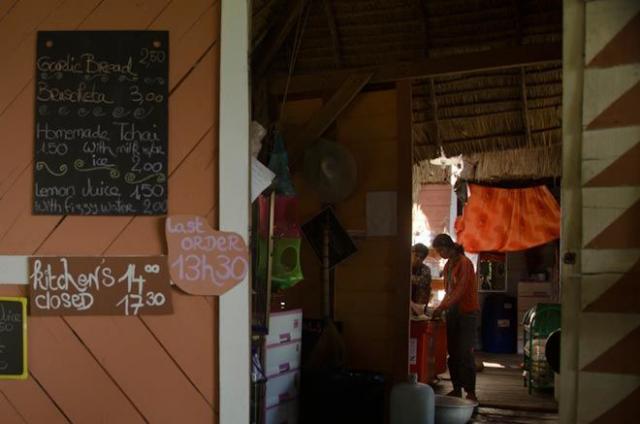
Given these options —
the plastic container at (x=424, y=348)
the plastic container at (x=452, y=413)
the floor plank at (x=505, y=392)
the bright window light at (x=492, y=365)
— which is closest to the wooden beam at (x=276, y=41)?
the plastic container at (x=424, y=348)

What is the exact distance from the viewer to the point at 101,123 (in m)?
2.34

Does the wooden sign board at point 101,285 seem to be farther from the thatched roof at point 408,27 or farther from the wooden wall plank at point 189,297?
the thatched roof at point 408,27

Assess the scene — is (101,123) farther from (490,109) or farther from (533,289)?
(533,289)

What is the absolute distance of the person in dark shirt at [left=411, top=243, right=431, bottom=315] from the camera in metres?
7.84

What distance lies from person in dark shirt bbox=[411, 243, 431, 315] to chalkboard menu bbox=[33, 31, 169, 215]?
5898mm

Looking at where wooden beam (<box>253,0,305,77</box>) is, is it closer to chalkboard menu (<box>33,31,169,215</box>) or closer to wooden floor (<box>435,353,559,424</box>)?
chalkboard menu (<box>33,31,169,215</box>)

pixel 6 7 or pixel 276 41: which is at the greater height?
pixel 276 41

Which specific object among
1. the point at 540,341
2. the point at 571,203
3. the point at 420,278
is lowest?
the point at 540,341

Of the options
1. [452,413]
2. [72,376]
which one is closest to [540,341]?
[452,413]

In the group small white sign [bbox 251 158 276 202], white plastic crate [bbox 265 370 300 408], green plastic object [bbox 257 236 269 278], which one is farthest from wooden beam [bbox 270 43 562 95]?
small white sign [bbox 251 158 276 202]

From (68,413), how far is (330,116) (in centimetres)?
386

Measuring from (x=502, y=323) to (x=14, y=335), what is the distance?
952cm

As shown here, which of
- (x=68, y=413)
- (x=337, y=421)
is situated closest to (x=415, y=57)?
(x=337, y=421)

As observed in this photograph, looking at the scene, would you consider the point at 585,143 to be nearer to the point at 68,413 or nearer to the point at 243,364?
the point at 243,364
